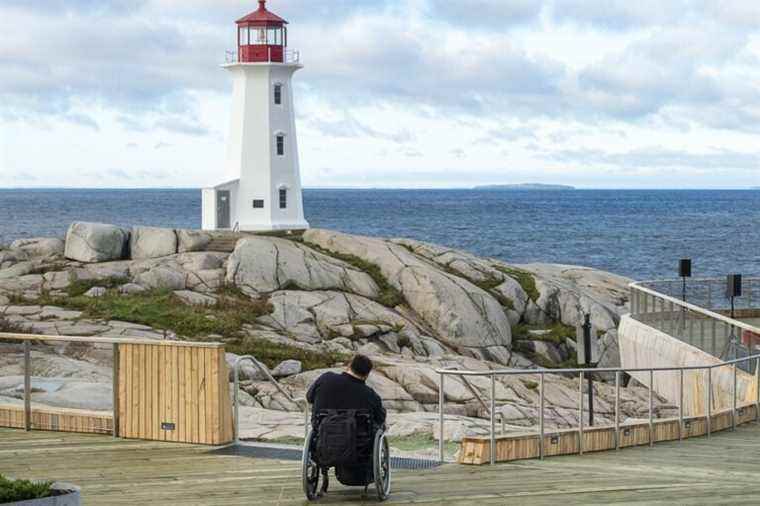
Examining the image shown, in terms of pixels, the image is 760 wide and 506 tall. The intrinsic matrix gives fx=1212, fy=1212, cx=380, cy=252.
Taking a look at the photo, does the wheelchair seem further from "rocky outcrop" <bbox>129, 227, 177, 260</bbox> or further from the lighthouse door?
the lighthouse door

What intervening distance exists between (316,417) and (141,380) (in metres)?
4.42

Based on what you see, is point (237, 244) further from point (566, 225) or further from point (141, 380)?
point (566, 225)

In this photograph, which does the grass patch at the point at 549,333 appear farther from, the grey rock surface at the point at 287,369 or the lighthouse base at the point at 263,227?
the lighthouse base at the point at 263,227

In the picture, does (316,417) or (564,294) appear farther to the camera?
(564,294)

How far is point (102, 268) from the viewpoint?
128 feet

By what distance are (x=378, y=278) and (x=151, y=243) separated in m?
7.90

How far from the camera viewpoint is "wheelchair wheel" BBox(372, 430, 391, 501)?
472 inches

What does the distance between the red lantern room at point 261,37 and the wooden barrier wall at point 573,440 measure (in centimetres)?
3709

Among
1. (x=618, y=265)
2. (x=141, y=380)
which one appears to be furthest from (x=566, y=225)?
(x=141, y=380)

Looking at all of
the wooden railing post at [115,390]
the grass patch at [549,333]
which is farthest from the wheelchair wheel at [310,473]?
the grass patch at [549,333]

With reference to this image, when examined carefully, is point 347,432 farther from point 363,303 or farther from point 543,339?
point 543,339

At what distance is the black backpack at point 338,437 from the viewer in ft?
38.9

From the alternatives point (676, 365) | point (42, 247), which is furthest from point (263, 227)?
point (676, 365)

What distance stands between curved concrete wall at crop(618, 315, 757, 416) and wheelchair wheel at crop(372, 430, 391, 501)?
10.8m
